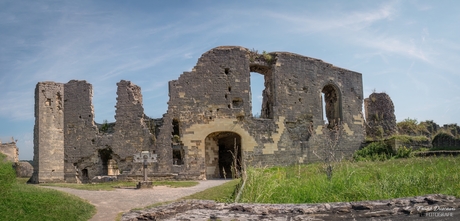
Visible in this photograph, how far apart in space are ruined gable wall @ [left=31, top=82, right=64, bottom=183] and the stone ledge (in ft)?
55.0

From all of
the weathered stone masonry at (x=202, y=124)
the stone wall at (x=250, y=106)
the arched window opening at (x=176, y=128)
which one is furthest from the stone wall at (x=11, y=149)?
the stone wall at (x=250, y=106)

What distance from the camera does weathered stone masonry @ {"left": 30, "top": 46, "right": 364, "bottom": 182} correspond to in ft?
Result: 61.6

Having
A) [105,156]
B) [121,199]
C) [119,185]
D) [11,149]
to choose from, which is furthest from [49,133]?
[11,149]

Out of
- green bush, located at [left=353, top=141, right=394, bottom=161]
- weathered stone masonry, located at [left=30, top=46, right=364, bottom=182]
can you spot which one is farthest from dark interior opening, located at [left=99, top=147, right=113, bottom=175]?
green bush, located at [left=353, top=141, right=394, bottom=161]

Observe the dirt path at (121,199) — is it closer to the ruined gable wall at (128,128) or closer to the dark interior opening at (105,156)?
the ruined gable wall at (128,128)

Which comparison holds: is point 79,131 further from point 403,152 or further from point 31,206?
point 403,152

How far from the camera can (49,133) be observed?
65.2 ft

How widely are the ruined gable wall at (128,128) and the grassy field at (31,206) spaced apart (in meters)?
8.81

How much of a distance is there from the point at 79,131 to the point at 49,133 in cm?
146

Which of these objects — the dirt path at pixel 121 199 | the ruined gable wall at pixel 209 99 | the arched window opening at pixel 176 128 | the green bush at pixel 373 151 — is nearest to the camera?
the dirt path at pixel 121 199

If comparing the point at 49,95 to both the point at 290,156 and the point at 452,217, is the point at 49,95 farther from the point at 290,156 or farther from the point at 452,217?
the point at 452,217

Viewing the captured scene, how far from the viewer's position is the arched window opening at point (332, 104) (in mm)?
23469

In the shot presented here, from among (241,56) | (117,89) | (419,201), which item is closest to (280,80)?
(241,56)

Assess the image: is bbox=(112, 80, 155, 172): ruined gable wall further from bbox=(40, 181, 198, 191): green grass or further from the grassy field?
the grassy field
